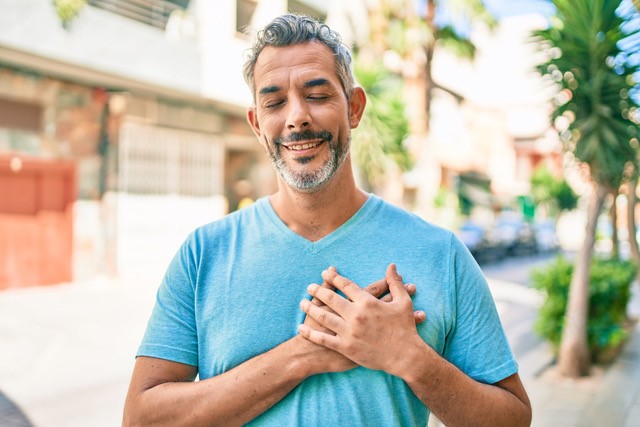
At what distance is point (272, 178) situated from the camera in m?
17.3

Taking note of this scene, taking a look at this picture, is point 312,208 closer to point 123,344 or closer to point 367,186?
point 123,344

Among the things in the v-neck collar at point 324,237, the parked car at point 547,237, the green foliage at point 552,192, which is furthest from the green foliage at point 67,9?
the green foliage at point 552,192

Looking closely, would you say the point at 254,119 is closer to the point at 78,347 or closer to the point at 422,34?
the point at 78,347

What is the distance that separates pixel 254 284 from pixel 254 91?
56 cm

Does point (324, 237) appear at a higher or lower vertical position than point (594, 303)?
higher

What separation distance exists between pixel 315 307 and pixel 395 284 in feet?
0.64

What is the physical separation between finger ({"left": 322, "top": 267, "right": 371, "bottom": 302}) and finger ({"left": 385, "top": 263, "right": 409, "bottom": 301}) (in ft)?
Result: 0.22

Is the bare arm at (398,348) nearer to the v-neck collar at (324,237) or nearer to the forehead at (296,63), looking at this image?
the v-neck collar at (324,237)

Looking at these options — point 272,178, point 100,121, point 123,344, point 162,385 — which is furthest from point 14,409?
point 272,178

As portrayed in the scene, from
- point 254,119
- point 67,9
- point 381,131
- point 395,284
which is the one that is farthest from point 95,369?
point 381,131

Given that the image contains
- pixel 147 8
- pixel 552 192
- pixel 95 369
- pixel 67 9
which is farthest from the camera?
pixel 552 192

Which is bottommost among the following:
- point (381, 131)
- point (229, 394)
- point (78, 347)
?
point (78, 347)

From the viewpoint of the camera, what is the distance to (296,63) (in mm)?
1567

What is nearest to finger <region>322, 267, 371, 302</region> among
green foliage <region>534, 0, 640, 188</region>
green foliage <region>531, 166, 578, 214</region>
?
green foliage <region>534, 0, 640, 188</region>
